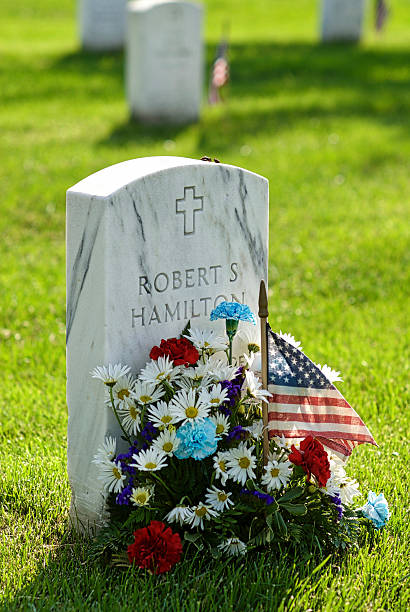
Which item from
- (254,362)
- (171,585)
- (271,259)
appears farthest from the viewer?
(271,259)

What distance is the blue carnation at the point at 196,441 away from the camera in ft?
9.55

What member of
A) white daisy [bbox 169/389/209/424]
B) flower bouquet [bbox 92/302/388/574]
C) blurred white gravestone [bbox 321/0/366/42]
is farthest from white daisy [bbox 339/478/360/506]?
blurred white gravestone [bbox 321/0/366/42]

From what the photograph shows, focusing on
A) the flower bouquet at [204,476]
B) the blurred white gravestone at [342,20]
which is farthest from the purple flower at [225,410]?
→ the blurred white gravestone at [342,20]

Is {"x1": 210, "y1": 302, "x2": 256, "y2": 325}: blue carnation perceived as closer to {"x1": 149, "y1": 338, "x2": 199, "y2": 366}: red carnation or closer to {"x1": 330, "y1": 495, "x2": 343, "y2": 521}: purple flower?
{"x1": 149, "y1": 338, "x2": 199, "y2": 366}: red carnation

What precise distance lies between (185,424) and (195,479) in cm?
22

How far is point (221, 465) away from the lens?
298cm

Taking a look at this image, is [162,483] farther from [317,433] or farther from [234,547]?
[317,433]

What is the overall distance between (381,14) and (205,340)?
36.2 feet

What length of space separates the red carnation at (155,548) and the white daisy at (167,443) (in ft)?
0.81

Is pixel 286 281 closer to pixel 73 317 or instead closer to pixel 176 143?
pixel 73 317

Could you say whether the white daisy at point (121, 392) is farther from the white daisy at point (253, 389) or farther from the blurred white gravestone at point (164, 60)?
the blurred white gravestone at point (164, 60)

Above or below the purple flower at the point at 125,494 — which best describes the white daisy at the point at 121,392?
above

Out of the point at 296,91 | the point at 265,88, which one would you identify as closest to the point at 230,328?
the point at 296,91

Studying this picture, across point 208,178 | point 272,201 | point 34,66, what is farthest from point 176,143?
point 208,178
